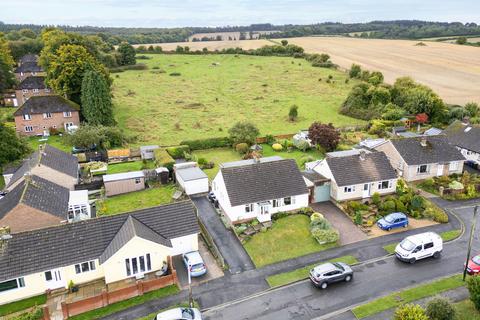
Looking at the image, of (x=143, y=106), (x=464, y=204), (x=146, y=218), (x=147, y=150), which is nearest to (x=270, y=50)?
(x=143, y=106)

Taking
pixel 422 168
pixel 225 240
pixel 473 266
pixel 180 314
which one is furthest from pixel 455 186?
pixel 180 314

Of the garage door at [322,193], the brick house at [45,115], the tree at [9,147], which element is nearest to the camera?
the garage door at [322,193]

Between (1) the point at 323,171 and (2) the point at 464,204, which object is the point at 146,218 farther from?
(2) the point at 464,204

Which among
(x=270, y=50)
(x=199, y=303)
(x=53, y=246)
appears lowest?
(x=199, y=303)

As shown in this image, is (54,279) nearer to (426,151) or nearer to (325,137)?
(325,137)

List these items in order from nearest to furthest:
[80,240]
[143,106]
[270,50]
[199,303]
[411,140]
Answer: [199,303], [80,240], [411,140], [143,106], [270,50]

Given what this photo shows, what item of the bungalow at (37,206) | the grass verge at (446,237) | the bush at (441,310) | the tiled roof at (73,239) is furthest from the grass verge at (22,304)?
the grass verge at (446,237)

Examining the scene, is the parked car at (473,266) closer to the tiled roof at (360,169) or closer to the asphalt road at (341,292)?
the asphalt road at (341,292)
